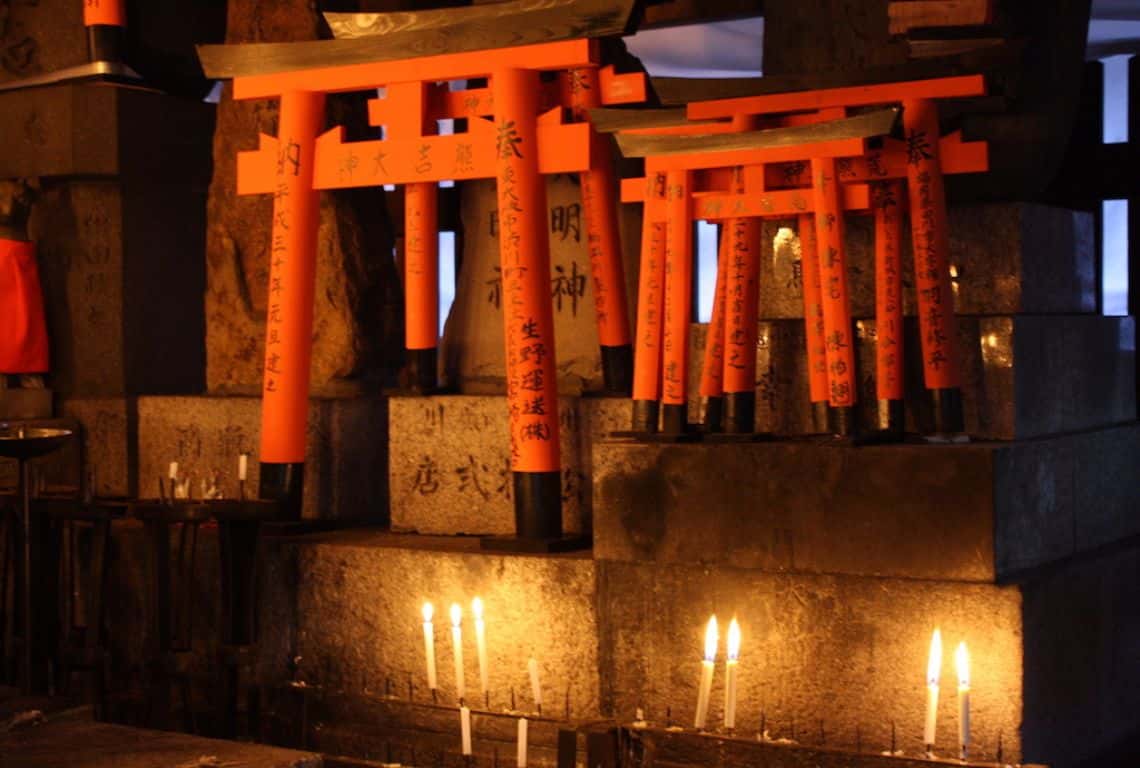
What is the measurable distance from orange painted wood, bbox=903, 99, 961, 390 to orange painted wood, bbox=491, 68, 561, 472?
1490 mm

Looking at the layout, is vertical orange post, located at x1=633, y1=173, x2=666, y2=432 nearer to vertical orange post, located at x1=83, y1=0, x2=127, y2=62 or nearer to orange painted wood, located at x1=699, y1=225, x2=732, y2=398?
orange painted wood, located at x1=699, y1=225, x2=732, y2=398

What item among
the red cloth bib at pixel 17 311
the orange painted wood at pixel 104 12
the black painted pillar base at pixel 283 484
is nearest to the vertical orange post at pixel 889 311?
the black painted pillar base at pixel 283 484

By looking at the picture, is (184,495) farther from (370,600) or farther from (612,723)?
(612,723)

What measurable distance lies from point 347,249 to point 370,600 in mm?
1878

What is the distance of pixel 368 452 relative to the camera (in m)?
7.65

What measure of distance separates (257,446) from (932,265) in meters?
3.48

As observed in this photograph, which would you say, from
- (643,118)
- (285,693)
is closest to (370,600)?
(285,693)

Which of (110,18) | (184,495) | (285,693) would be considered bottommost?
(285,693)

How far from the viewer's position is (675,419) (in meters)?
6.03

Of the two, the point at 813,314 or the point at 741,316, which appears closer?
the point at 813,314

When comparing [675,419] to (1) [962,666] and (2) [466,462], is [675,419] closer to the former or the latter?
(2) [466,462]

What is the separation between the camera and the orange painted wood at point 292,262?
6.86 metres

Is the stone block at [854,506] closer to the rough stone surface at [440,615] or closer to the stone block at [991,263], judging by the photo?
the rough stone surface at [440,615]

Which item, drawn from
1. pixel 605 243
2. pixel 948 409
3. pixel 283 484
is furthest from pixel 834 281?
pixel 283 484
